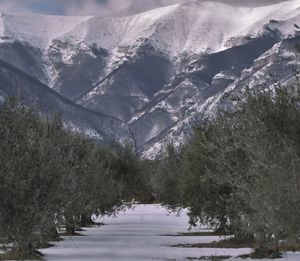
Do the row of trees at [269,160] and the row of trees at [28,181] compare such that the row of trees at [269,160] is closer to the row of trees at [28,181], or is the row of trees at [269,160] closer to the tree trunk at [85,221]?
the row of trees at [28,181]

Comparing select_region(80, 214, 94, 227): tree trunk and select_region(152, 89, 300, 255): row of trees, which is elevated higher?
select_region(80, 214, 94, 227): tree trunk

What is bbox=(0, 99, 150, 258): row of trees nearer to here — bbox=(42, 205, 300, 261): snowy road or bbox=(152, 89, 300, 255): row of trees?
bbox=(42, 205, 300, 261): snowy road

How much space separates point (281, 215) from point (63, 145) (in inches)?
765

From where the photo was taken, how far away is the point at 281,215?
80.7ft

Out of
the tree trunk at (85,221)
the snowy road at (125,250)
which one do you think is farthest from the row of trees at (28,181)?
the tree trunk at (85,221)

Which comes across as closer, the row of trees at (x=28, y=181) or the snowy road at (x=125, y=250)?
the row of trees at (x=28, y=181)

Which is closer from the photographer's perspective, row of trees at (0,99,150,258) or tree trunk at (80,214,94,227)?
row of trees at (0,99,150,258)

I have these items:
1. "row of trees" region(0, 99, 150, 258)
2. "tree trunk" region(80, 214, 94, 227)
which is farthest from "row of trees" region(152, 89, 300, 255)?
"tree trunk" region(80, 214, 94, 227)

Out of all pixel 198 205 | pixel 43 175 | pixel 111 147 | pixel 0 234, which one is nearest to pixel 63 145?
pixel 43 175

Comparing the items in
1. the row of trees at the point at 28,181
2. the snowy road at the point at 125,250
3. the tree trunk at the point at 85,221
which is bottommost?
the snowy road at the point at 125,250

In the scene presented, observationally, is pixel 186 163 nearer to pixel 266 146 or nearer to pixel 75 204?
pixel 75 204

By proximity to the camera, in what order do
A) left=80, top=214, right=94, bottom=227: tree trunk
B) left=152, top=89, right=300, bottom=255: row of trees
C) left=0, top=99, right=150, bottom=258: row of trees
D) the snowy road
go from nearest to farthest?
1. left=152, top=89, right=300, bottom=255: row of trees
2. left=0, top=99, right=150, bottom=258: row of trees
3. the snowy road
4. left=80, top=214, right=94, bottom=227: tree trunk

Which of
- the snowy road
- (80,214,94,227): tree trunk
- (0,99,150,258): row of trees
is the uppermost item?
(80,214,94,227): tree trunk

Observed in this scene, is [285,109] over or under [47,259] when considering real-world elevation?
over
